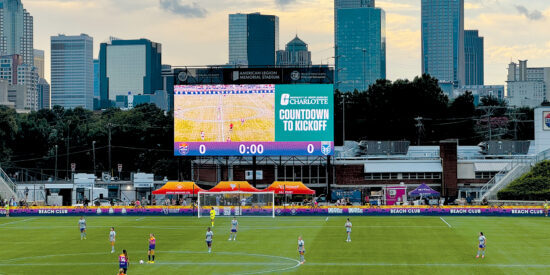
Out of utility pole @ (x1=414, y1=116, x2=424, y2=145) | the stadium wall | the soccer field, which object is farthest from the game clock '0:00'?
utility pole @ (x1=414, y1=116, x2=424, y2=145)

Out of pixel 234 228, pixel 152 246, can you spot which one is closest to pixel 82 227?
pixel 234 228

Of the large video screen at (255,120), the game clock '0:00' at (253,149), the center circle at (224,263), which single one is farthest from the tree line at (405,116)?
the center circle at (224,263)

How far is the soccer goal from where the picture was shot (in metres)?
82.8

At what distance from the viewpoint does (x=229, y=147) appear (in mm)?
88375

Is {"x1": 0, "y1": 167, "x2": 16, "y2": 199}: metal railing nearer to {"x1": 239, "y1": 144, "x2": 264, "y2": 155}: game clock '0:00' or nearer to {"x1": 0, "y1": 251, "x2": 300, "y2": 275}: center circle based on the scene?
{"x1": 239, "y1": 144, "x2": 264, "y2": 155}: game clock '0:00'

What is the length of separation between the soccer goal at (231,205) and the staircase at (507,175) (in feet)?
77.5

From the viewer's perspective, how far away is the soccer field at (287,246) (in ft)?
149

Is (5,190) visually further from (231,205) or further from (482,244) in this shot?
(482,244)

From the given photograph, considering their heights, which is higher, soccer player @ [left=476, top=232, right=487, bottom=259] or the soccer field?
soccer player @ [left=476, top=232, right=487, bottom=259]

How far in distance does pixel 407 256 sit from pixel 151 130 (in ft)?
336

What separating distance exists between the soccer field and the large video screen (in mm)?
11350

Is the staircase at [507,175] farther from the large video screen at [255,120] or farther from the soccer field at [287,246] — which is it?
the large video screen at [255,120]

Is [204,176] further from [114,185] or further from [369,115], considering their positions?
[369,115]

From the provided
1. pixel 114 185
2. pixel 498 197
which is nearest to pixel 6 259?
pixel 498 197
